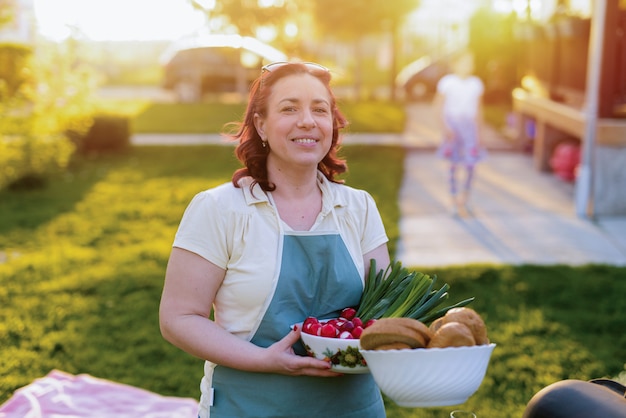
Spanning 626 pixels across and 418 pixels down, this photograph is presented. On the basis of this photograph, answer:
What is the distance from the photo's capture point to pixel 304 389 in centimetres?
272

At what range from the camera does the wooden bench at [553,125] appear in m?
9.45

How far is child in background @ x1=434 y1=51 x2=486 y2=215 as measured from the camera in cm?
967

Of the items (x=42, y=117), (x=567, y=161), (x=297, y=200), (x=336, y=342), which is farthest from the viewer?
(x=567, y=161)

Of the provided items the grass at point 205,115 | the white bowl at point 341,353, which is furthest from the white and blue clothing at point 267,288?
the grass at point 205,115

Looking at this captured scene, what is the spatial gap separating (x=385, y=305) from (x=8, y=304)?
4.60 m

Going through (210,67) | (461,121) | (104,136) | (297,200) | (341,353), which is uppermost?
(297,200)

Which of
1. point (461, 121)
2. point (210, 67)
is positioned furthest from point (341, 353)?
point (210, 67)

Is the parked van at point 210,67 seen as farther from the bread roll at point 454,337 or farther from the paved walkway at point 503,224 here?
the bread roll at point 454,337

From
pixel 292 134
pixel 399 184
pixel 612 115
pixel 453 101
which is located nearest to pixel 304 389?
pixel 292 134

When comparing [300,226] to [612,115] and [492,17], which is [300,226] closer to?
[612,115]

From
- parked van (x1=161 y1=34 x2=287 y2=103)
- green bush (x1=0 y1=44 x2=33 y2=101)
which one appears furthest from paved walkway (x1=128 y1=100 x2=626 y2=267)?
parked van (x1=161 y1=34 x2=287 y2=103)

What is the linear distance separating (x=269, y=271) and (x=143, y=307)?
13.1 feet

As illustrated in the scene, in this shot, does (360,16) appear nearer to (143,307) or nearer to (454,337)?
(143,307)

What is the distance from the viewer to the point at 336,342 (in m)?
2.45
